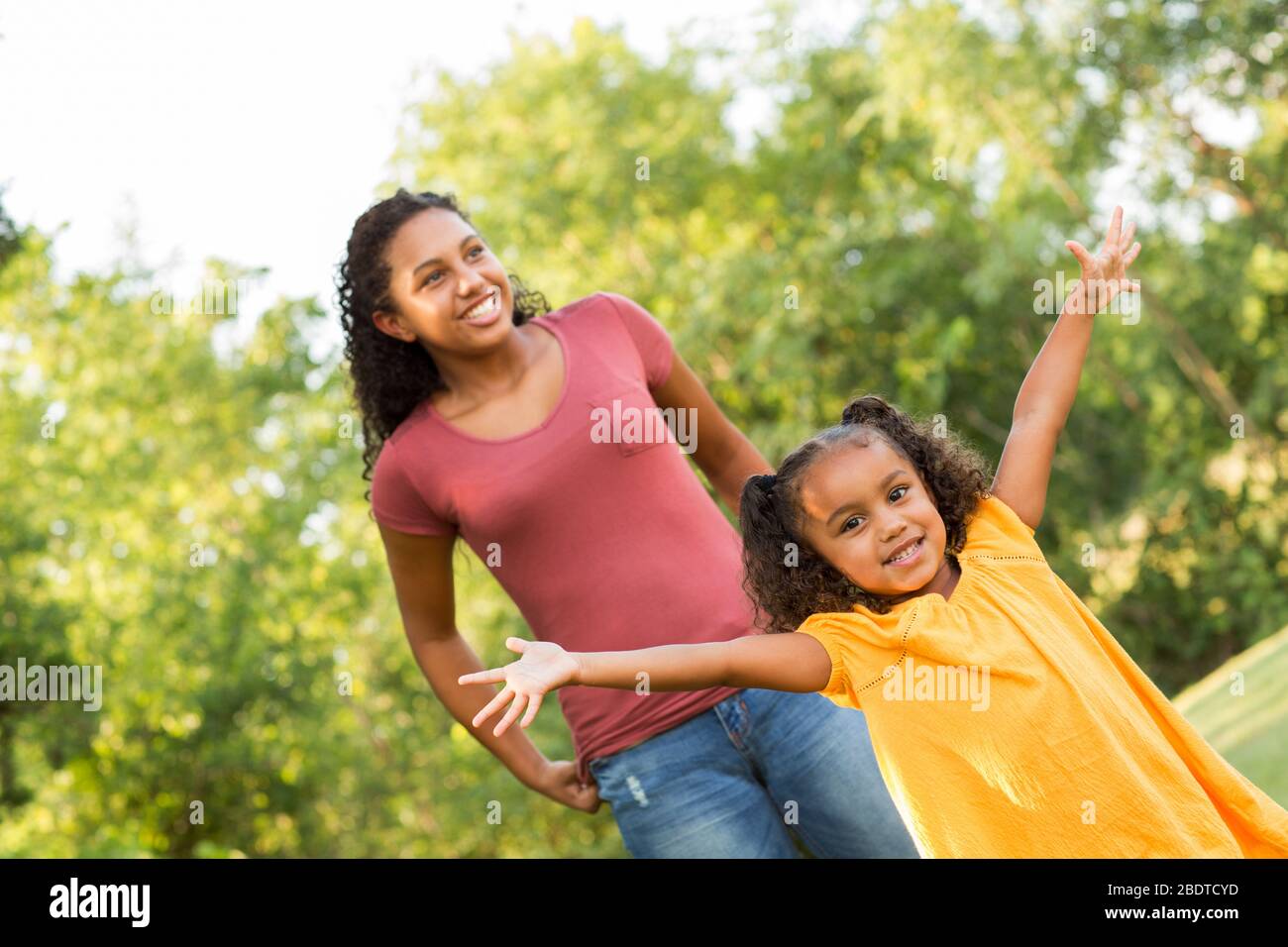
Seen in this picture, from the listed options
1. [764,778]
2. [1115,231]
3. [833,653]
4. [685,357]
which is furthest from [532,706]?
[685,357]

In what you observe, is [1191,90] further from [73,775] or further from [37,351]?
[37,351]

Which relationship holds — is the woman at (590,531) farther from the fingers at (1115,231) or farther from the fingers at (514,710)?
the fingers at (1115,231)

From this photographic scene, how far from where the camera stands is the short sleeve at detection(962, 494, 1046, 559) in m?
2.42

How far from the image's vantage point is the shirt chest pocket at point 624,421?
2.73 meters

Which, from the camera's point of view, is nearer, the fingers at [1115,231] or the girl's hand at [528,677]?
the girl's hand at [528,677]

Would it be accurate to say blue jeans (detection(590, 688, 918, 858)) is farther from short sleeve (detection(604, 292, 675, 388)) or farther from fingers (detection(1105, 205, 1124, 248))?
fingers (detection(1105, 205, 1124, 248))

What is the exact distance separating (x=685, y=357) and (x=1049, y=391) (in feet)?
36.0

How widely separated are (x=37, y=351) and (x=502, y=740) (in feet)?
50.4

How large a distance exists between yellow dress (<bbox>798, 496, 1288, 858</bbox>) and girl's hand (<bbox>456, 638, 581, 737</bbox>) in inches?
19.4

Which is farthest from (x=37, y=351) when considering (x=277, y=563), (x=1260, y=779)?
(x=1260, y=779)

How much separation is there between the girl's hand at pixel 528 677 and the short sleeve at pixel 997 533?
0.79 m

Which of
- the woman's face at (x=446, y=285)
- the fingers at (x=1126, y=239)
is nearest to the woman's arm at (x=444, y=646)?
the woman's face at (x=446, y=285)

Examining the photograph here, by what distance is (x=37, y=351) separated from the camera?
16469 millimetres

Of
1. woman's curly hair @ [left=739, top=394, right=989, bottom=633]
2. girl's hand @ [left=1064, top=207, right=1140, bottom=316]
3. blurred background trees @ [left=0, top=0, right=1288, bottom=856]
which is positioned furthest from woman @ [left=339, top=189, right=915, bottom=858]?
blurred background trees @ [left=0, top=0, right=1288, bottom=856]
